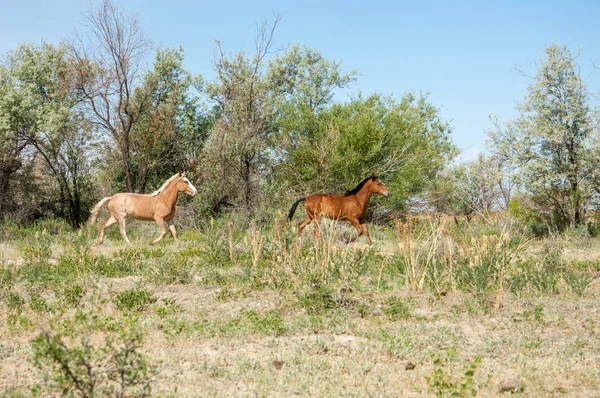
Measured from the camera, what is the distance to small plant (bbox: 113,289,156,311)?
329 inches

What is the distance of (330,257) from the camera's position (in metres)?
8.97

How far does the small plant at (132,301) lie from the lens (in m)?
8.36

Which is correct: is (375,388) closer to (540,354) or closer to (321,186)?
(540,354)

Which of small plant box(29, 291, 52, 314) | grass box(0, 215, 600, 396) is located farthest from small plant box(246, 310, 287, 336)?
small plant box(29, 291, 52, 314)

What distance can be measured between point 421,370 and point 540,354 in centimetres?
126

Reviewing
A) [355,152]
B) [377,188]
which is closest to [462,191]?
[355,152]

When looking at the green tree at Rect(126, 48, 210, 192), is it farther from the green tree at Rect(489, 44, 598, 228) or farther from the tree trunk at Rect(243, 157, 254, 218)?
the green tree at Rect(489, 44, 598, 228)

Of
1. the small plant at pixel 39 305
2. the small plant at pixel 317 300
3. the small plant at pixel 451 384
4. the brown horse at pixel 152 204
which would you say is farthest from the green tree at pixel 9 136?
the small plant at pixel 451 384

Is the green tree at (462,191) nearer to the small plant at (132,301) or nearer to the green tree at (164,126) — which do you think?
the green tree at (164,126)

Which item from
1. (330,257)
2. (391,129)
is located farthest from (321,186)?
(330,257)

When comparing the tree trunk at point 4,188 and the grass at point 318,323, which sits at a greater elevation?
the tree trunk at point 4,188

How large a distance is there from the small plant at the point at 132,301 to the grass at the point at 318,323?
0.01m

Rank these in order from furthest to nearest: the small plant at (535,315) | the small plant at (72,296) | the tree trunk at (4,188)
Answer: the tree trunk at (4,188)
the small plant at (72,296)
the small plant at (535,315)

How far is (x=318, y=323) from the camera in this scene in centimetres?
745
